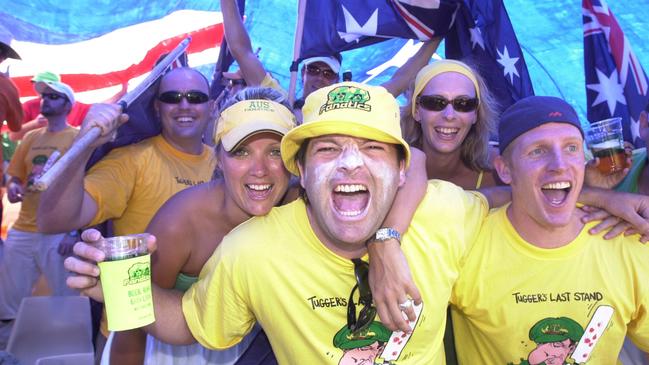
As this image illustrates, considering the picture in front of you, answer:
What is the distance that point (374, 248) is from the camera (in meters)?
2.22

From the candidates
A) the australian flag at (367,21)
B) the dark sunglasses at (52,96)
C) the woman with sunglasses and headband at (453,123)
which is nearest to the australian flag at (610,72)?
the woman with sunglasses and headband at (453,123)

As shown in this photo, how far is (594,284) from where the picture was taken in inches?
92.7

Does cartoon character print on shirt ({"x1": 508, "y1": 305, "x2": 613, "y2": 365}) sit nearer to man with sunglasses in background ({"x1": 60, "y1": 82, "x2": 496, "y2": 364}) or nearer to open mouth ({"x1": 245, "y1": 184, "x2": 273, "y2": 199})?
man with sunglasses in background ({"x1": 60, "y1": 82, "x2": 496, "y2": 364})

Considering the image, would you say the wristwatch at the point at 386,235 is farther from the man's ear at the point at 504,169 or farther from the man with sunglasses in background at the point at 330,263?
the man's ear at the point at 504,169

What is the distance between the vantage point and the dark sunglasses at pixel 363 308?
2.18m

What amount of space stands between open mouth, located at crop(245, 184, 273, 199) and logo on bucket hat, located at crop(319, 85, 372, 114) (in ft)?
1.88

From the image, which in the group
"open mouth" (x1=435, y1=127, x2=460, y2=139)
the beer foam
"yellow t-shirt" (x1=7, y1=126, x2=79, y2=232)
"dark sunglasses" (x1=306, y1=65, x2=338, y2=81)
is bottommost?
"yellow t-shirt" (x1=7, y1=126, x2=79, y2=232)

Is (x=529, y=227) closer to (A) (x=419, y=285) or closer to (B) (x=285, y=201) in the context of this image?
(A) (x=419, y=285)

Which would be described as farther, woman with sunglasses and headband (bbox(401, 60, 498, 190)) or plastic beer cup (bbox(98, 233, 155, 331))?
woman with sunglasses and headband (bbox(401, 60, 498, 190))

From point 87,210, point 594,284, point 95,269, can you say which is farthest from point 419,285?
point 87,210

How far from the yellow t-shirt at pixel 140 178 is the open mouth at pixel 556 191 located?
2.29 metres

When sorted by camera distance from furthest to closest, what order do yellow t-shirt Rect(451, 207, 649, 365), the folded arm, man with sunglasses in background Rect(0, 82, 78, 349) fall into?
man with sunglasses in background Rect(0, 82, 78, 349) < the folded arm < yellow t-shirt Rect(451, 207, 649, 365)

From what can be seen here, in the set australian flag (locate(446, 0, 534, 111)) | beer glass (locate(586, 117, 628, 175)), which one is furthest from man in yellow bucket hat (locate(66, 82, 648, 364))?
australian flag (locate(446, 0, 534, 111))

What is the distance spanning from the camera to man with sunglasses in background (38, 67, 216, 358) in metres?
3.24
